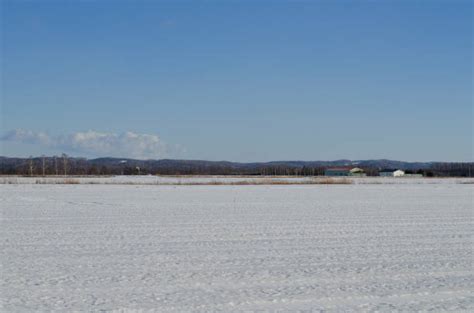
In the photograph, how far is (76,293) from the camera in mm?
7426

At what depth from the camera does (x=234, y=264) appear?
31.1 feet

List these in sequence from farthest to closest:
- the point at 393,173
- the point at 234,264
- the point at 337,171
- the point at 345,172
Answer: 1. the point at 337,171
2. the point at 345,172
3. the point at 393,173
4. the point at 234,264

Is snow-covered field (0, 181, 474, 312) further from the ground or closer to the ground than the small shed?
closer to the ground

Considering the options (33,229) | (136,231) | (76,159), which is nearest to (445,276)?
(136,231)

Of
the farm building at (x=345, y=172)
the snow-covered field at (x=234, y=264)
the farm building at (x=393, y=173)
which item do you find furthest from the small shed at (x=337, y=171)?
the snow-covered field at (x=234, y=264)

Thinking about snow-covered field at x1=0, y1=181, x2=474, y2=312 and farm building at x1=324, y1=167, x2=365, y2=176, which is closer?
snow-covered field at x1=0, y1=181, x2=474, y2=312

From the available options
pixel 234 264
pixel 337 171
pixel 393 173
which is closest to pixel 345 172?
pixel 337 171

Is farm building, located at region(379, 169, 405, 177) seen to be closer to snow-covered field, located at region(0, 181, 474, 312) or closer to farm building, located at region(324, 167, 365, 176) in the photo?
farm building, located at region(324, 167, 365, 176)

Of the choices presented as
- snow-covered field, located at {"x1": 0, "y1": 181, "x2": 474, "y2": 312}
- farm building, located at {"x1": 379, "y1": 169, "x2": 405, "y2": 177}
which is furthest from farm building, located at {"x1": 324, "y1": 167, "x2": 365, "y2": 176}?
snow-covered field, located at {"x1": 0, "y1": 181, "x2": 474, "y2": 312}

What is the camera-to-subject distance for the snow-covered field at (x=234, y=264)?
23.2 ft

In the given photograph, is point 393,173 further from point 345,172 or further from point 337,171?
point 337,171

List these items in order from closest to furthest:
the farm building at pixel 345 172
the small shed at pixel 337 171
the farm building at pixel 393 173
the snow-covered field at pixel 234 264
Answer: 1. the snow-covered field at pixel 234 264
2. the farm building at pixel 393 173
3. the farm building at pixel 345 172
4. the small shed at pixel 337 171

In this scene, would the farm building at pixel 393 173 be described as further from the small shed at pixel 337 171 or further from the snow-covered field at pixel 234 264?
the snow-covered field at pixel 234 264

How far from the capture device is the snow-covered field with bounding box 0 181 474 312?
7086mm
